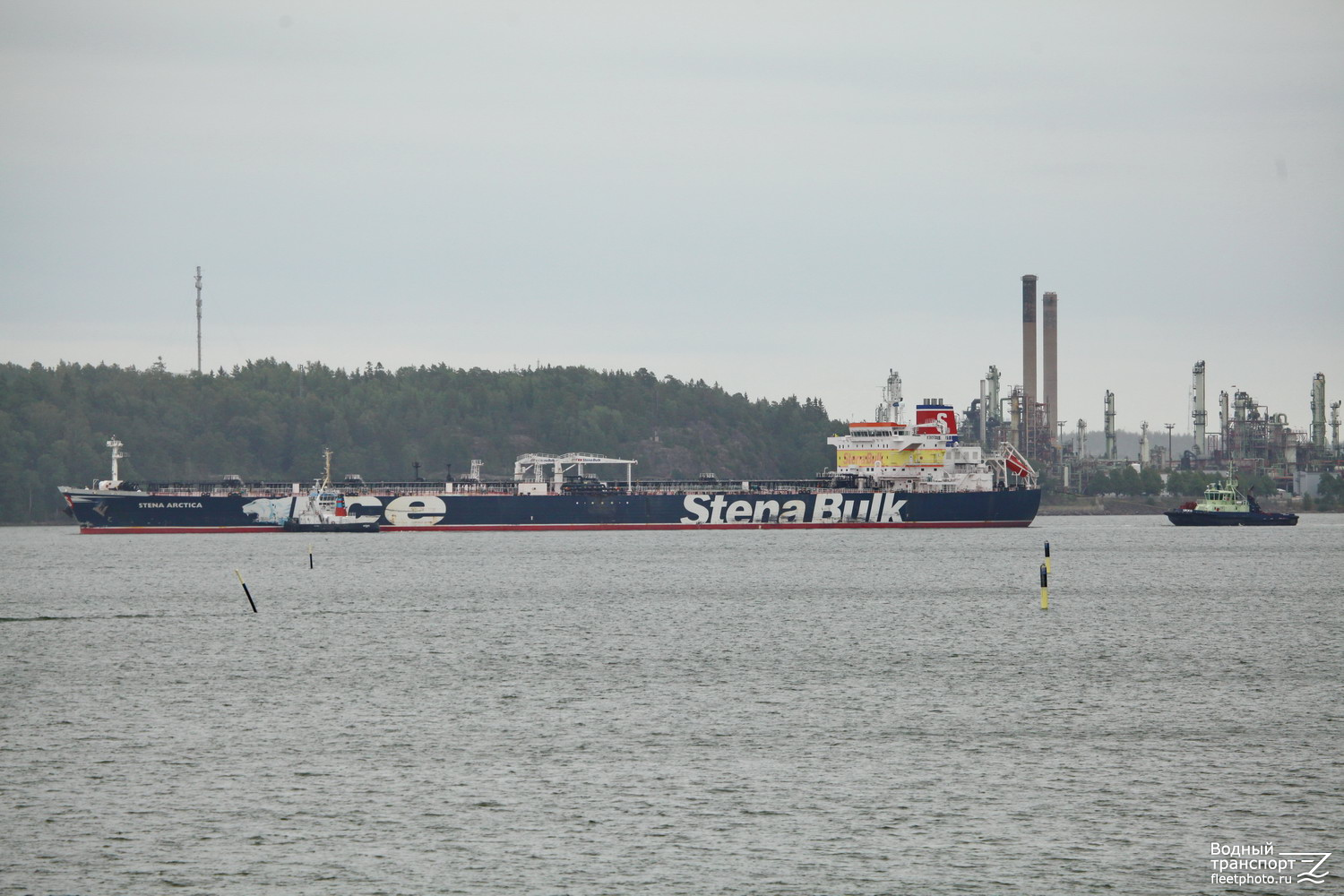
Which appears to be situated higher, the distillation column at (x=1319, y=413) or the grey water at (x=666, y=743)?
the distillation column at (x=1319, y=413)

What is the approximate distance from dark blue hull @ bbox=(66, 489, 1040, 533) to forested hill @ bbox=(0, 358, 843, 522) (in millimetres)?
52760

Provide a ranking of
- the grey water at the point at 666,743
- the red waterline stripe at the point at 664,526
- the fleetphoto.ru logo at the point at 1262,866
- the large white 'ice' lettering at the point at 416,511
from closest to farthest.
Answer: the fleetphoto.ru logo at the point at 1262,866, the grey water at the point at 666,743, the red waterline stripe at the point at 664,526, the large white 'ice' lettering at the point at 416,511

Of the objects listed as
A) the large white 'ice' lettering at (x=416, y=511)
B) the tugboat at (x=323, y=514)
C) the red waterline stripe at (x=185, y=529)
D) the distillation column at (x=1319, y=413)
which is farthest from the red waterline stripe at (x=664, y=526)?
the distillation column at (x=1319, y=413)

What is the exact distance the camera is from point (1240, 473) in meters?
164

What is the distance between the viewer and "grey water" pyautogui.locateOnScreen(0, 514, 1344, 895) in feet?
57.1

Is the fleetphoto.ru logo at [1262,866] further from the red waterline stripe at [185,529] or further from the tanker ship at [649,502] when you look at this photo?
the red waterline stripe at [185,529]

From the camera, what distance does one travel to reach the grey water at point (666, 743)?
17.4m

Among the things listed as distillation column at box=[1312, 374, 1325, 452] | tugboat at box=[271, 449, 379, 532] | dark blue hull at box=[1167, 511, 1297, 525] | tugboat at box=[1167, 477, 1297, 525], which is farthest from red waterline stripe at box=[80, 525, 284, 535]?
distillation column at box=[1312, 374, 1325, 452]

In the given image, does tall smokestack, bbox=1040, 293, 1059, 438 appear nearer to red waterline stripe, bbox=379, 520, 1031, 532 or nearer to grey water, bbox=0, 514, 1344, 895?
red waterline stripe, bbox=379, 520, 1031, 532

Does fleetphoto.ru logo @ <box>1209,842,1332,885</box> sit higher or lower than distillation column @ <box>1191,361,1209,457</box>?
lower

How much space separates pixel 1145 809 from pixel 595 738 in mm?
8977

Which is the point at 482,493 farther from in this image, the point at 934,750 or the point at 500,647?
the point at 934,750

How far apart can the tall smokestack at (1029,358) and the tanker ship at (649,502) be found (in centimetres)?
4788

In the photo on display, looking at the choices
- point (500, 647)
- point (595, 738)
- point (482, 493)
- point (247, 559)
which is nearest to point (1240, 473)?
point (482, 493)
